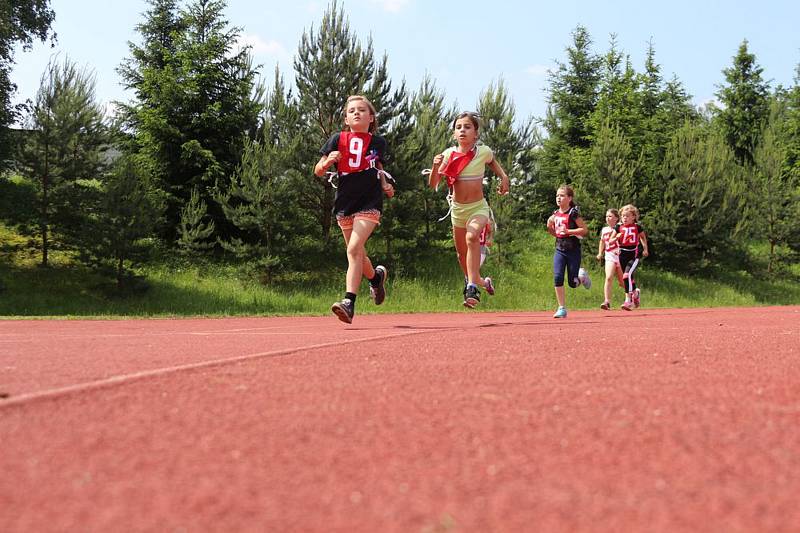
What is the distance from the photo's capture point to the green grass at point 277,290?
2133cm

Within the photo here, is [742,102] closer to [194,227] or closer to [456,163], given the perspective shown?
[194,227]

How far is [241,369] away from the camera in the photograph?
341 cm

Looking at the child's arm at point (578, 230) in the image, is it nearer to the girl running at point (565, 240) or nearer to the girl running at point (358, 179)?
the girl running at point (565, 240)

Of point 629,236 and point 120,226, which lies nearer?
point 629,236

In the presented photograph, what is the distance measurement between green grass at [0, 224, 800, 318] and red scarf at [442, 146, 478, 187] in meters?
11.2

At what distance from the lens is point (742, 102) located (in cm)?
4581

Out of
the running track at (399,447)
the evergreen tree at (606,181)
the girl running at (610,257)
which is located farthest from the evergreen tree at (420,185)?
the running track at (399,447)

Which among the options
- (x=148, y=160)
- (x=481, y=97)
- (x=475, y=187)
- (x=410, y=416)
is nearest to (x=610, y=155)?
(x=481, y=97)

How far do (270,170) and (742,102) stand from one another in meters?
36.6

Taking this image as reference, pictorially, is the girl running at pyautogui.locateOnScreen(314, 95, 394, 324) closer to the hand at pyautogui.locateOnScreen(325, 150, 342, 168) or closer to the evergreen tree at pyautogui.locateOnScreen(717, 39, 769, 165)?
the hand at pyautogui.locateOnScreen(325, 150, 342, 168)

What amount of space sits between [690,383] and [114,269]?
2199cm

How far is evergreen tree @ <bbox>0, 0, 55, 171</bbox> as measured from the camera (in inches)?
958

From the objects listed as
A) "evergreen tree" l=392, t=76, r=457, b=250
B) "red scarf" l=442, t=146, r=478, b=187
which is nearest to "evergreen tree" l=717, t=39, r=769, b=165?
"evergreen tree" l=392, t=76, r=457, b=250

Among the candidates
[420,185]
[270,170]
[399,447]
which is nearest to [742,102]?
[420,185]
